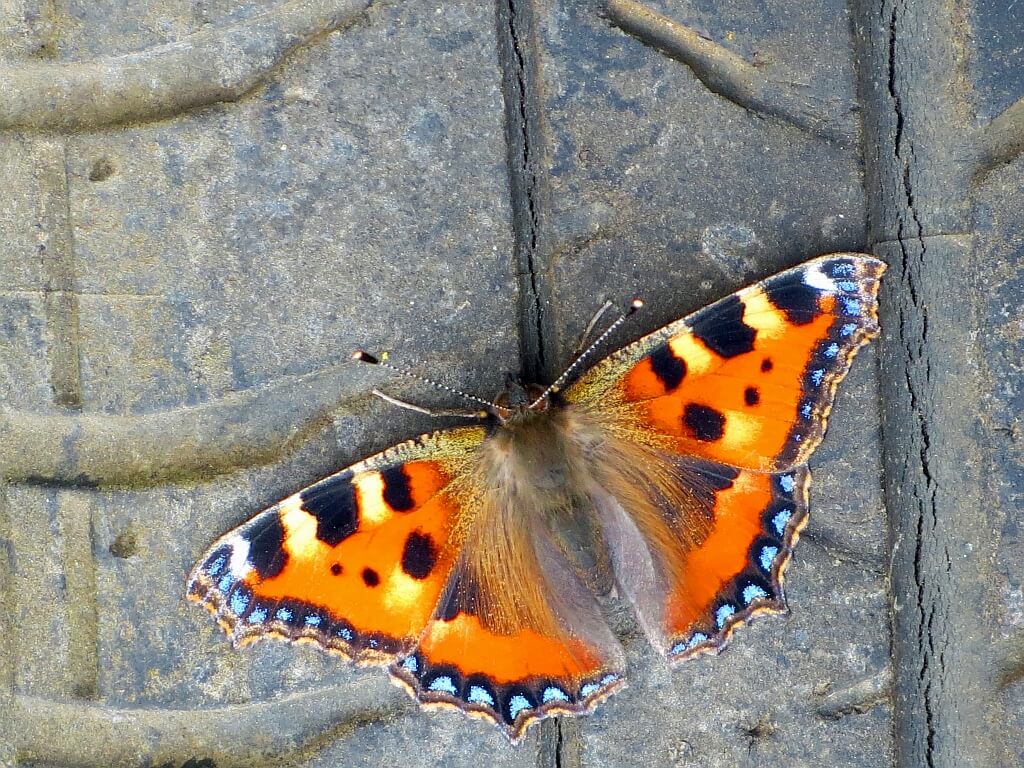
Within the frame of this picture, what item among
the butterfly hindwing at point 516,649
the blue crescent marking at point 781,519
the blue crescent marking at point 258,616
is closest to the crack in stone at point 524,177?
the butterfly hindwing at point 516,649

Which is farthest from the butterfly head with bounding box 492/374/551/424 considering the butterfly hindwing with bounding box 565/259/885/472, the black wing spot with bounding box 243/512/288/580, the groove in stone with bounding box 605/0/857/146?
the groove in stone with bounding box 605/0/857/146

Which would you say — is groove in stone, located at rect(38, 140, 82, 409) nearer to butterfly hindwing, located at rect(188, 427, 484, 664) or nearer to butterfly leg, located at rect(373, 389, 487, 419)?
butterfly hindwing, located at rect(188, 427, 484, 664)

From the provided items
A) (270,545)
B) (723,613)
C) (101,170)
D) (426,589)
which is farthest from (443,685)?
(101,170)

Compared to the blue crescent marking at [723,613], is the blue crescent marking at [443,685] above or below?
Answer: below

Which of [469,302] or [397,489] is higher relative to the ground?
[469,302]

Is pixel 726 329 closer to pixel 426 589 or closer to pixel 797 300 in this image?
pixel 797 300

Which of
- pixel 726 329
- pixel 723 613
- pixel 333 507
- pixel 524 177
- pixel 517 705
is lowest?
pixel 517 705

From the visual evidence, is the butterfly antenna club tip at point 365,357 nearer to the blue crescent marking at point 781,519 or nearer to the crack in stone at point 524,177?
the crack in stone at point 524,177
